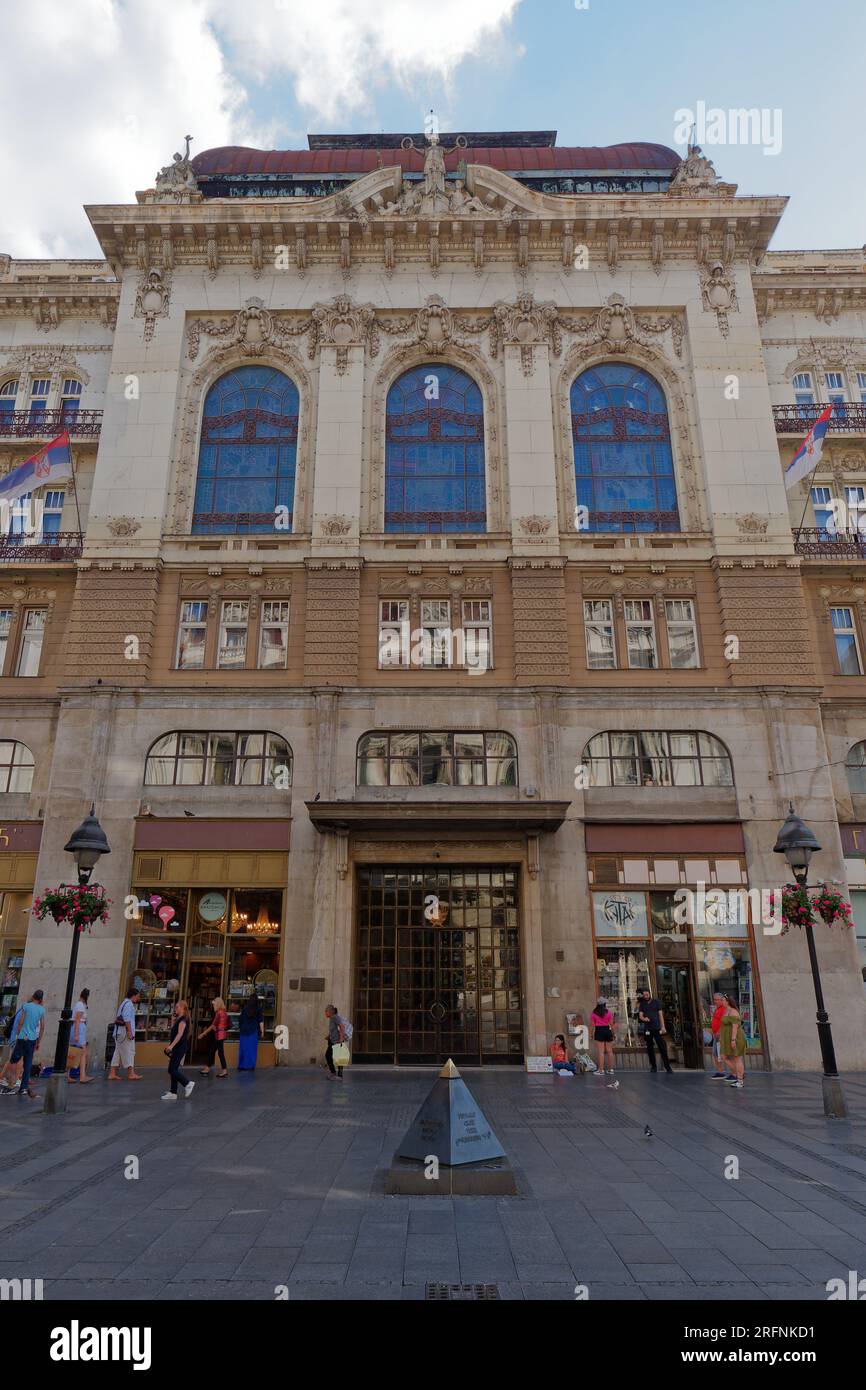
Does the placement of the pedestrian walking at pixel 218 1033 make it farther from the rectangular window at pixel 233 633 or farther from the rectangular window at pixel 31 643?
the rectangular window at pixel 31 643

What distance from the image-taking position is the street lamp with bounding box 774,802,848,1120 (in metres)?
15.0

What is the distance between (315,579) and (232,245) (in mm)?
13628

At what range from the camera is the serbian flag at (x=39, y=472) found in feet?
78.7

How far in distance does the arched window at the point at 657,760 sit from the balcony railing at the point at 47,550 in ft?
60.1

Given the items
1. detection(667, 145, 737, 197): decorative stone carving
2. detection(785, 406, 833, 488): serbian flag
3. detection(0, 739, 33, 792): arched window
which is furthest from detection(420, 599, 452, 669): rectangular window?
detection(667, 145, 737, 197): decorative stone carving

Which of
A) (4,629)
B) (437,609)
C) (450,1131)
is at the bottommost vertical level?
(450,1131)

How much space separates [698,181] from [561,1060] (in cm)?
3088

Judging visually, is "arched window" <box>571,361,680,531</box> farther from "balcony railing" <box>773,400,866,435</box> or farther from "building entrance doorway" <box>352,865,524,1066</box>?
"building entrance doorway" <box>352,865,524,1066</box>

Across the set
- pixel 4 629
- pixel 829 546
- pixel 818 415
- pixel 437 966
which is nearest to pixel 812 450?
pixel 829 546

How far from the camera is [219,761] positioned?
24.4 m

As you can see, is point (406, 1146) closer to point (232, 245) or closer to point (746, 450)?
point (746, 450)

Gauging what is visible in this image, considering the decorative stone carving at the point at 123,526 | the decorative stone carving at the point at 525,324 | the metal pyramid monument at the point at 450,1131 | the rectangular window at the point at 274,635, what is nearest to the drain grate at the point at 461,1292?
the metal pyramid monument at the point at 450,1131

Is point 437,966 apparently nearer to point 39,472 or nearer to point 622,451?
point 622,451

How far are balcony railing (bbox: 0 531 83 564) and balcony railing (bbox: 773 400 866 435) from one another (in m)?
24.6
